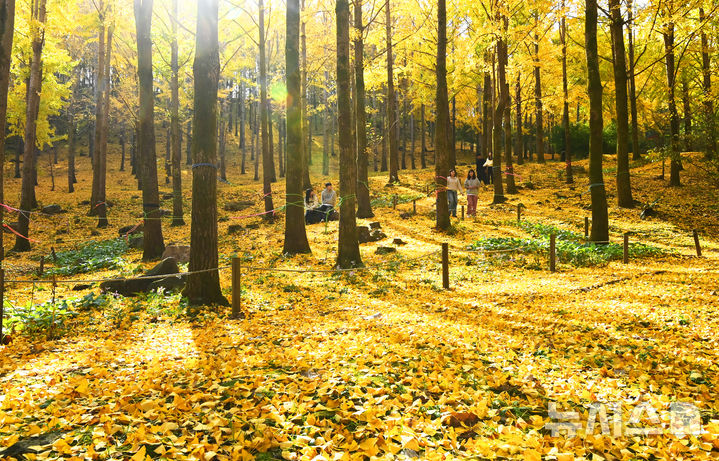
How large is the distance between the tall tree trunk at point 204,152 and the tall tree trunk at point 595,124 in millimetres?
8878

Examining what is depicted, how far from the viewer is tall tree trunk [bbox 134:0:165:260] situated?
447 inches

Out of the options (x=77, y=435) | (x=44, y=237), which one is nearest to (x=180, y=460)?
(x=77, y=435)

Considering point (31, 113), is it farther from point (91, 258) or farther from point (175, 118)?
point (91, 258)

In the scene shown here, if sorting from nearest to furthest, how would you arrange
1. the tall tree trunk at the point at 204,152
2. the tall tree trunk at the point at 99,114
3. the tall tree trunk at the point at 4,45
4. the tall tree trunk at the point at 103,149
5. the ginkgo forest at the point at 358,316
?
the ginkgo forest at the point at 358,316
the tall tree trunk at the point at 4,45
the tall tree trunk at the point at 204,152
the tall tree trunk at the point at 99,114
the tall tree trunk at the point at 103,149

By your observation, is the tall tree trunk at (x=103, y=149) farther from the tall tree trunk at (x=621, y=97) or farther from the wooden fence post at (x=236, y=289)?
the tall tree trunk at (x=621, y=97)

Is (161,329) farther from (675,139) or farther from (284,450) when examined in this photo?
(675,139)

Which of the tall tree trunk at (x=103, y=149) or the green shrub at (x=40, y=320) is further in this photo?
the tall tree trunk at (x=103, y=149)

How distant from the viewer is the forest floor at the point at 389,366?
3178mm

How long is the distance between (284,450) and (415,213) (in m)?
14.8

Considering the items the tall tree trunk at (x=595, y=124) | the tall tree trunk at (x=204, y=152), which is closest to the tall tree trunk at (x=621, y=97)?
the tall tree trunk at (x=595, y=124)

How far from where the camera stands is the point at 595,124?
1053cm

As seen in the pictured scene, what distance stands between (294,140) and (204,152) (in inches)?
172

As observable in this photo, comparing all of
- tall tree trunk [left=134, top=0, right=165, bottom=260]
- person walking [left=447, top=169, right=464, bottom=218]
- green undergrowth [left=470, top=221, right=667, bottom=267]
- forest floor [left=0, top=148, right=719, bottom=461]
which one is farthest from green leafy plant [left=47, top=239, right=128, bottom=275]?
person walking [left=447, top=169, right=464, bottom=218]

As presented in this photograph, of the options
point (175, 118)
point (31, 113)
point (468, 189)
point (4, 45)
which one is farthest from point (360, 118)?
point (31, 113)
